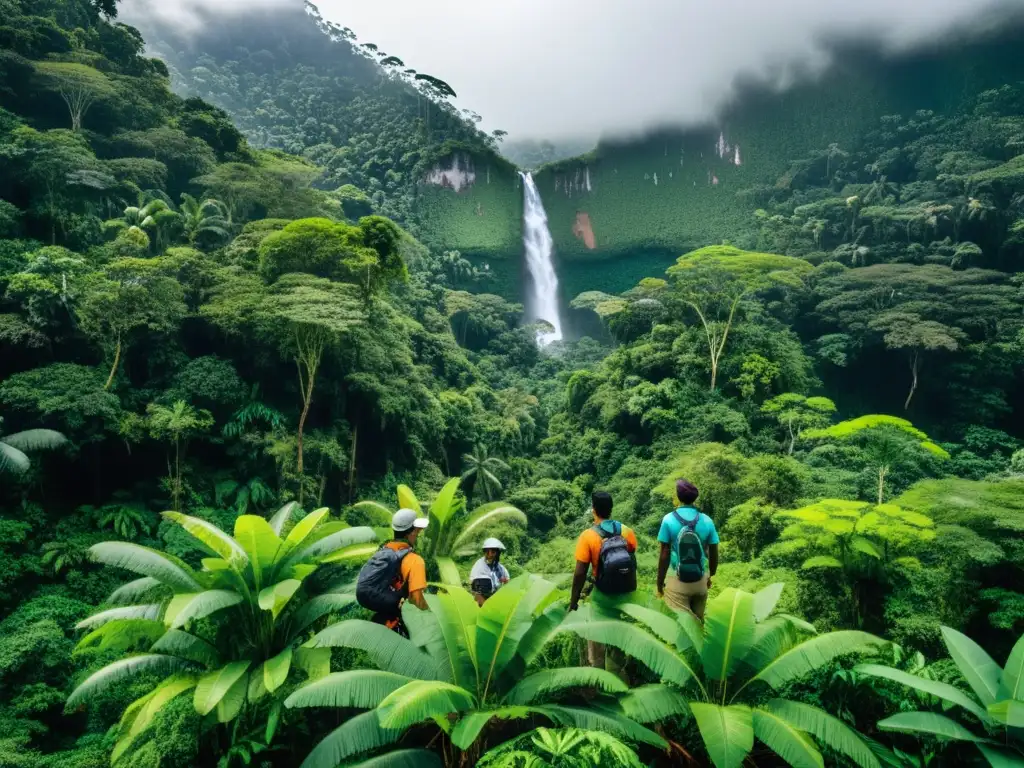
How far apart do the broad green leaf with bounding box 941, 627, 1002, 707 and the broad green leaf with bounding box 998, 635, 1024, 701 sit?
0.13ft

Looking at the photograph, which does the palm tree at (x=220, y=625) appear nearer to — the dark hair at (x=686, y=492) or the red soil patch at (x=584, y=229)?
the dark hair at (x=686, y=492)

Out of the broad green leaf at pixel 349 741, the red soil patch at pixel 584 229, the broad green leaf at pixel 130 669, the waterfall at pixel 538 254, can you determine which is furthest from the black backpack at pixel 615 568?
the red soil patch at pixel 584 229

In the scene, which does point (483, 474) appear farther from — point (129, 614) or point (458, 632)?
point (458, 632)

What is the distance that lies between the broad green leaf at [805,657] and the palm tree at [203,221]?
17.6 m

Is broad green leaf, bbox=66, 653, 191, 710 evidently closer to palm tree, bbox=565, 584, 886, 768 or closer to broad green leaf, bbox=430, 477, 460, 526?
palm tree, bbox=565, 584, 886, 768

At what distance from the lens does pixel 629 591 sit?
3740 millimetres

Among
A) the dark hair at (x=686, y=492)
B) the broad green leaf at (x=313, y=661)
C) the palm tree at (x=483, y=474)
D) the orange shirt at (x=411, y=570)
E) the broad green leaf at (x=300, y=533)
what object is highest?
the dark hair at (x=686, y=492)

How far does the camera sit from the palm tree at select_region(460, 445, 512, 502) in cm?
2070

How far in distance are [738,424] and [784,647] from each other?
1335 centimetres

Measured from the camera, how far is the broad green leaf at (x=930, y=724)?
2.72 metres

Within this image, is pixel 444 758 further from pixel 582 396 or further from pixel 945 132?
pixel 945 132

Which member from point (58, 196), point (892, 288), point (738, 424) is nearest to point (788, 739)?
point (738, 424)

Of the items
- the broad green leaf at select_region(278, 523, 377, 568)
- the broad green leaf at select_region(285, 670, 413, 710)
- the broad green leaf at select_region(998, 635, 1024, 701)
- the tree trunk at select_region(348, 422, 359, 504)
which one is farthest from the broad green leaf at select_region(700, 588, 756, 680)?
the tree trunk at select_region(348, 422, 359, 504)

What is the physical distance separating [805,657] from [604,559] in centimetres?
122
